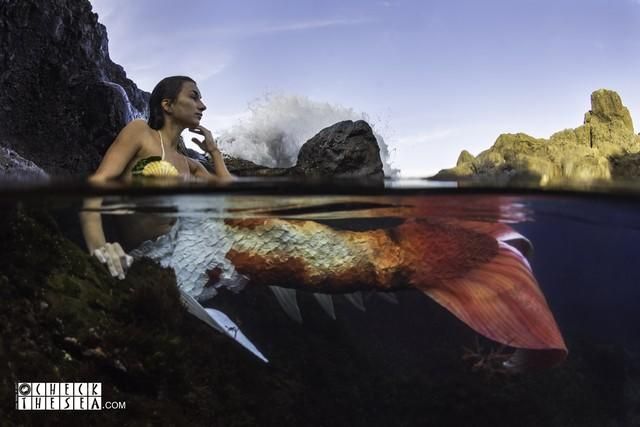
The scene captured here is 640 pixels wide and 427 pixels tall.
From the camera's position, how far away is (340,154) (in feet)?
45.8

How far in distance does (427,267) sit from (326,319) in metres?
1.37

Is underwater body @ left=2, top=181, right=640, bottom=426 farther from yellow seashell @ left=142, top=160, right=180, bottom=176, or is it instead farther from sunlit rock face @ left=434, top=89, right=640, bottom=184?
sunlit rock face @ left=434, top=89, right=640, bottom=184

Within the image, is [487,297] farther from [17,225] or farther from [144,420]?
Result: [17,225]

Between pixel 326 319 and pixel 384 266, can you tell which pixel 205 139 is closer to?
pixel 384 266

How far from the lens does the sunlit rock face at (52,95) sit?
1404 centimetres

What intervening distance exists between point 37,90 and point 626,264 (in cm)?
1292

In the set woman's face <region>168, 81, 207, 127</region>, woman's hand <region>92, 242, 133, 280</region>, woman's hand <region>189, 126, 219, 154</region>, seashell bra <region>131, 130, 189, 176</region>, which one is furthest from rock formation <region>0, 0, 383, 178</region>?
seashell bra <region>131, 130, 189, 176</region>

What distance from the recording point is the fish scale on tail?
21.6 ft

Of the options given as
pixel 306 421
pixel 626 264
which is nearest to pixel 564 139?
pixel 626 264

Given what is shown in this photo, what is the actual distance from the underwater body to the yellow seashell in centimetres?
31

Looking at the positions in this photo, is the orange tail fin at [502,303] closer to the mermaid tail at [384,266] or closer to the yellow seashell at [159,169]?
the mermaid tail at [384,266]

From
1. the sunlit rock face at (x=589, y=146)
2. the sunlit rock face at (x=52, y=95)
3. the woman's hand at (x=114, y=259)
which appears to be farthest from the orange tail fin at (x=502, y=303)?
the sunlit rock face at (x=52, y=95)

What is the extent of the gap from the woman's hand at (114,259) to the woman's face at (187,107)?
1.41 metres

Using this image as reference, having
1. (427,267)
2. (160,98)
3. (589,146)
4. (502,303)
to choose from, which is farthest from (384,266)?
(589,146)
